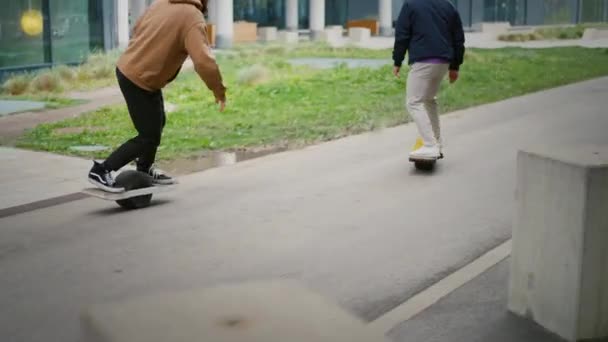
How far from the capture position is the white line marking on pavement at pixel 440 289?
18.5ft

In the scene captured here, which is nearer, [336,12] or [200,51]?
[200,51]

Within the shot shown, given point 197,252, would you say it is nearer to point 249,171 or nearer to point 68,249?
point 68,249

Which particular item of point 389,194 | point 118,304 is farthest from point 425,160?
point 118,304

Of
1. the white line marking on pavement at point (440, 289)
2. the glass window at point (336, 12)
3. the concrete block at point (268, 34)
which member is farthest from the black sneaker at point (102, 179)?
the glass window at point (336, 12)

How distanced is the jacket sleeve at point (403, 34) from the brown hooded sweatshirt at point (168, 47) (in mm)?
2453

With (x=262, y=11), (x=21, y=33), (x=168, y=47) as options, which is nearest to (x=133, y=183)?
(x=168, y=47)

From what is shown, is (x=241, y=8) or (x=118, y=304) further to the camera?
(x=241, y=8)

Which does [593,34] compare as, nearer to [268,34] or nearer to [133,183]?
[268,34]

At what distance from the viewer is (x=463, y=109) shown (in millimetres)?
16500

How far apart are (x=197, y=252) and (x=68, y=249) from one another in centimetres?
98

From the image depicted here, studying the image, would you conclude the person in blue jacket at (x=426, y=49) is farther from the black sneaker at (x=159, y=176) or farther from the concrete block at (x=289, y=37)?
the concrete block at (x=289, y=37)

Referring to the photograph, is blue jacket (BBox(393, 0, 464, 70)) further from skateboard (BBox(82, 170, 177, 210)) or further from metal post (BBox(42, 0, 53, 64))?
metal post (BBox(42, 0, 53, 64))

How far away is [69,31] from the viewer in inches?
1062

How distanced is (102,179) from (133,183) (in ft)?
0.87
